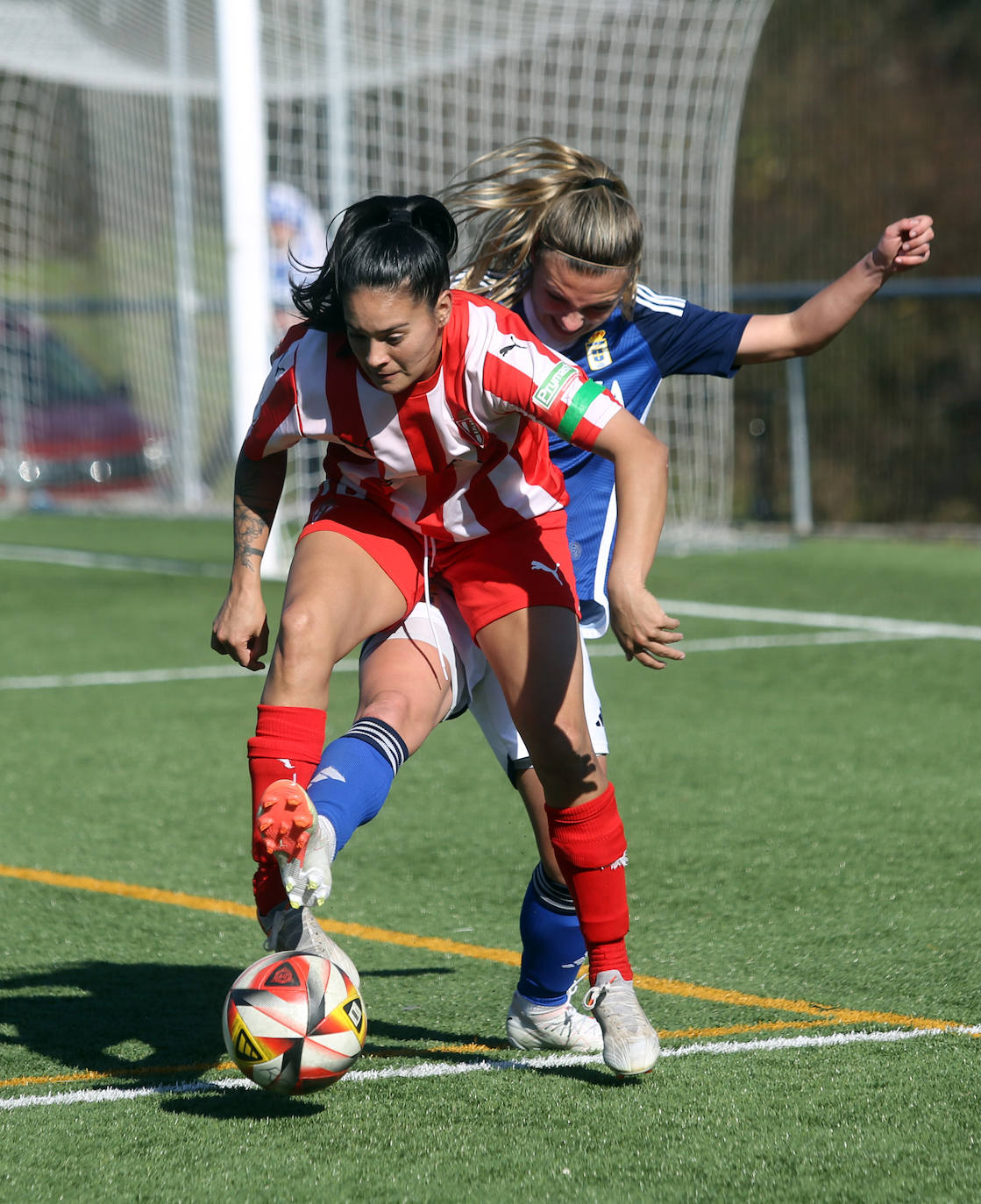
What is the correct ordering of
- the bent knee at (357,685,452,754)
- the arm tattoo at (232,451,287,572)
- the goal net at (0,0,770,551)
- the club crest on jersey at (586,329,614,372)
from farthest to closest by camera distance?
the goal net at (0,0,770,551), the club crest on jersey at (586,329,614,372), the arm tattoo at (232,451,287,572), the bent knee at (357,685,452,754)

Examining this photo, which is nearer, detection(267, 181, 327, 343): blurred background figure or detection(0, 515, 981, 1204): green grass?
detection(0, 515, 981, 1204): green grass

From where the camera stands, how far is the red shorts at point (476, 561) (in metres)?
3.38

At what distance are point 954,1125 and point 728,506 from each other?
12.1 metres

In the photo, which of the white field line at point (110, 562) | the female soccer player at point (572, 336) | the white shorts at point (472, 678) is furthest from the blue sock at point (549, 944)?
the white field line at point (110, 562)

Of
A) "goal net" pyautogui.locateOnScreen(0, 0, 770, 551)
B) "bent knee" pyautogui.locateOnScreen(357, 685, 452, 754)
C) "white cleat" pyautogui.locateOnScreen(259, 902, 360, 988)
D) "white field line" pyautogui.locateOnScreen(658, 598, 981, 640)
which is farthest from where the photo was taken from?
"goal net" pyautogui.locateOnScreen(0, 0, 770, 551)

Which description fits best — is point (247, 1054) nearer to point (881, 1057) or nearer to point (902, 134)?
point (881, 1057)

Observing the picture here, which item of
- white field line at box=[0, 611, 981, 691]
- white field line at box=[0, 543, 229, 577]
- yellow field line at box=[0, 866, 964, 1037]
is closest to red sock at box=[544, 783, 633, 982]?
yellow field line at box=[0, 866, 964, 1037]

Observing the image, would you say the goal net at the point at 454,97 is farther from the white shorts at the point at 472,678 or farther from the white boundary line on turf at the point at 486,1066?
the white boundary line on turf at the point at 486,1066

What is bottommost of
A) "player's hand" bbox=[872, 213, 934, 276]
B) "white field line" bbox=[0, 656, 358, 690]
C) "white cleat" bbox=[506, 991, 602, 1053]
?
"white cleat" bbox=[506, 991, 602, 1053]

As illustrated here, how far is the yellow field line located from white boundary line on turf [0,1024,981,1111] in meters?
0.08

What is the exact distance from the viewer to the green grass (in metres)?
2.78

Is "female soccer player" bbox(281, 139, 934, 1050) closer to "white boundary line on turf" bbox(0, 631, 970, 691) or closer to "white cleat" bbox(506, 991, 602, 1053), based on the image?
"white cleat" bbox(506, 991, 602, 1053)

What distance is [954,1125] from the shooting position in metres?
2.86

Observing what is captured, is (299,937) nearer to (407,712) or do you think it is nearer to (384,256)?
(407,712)
